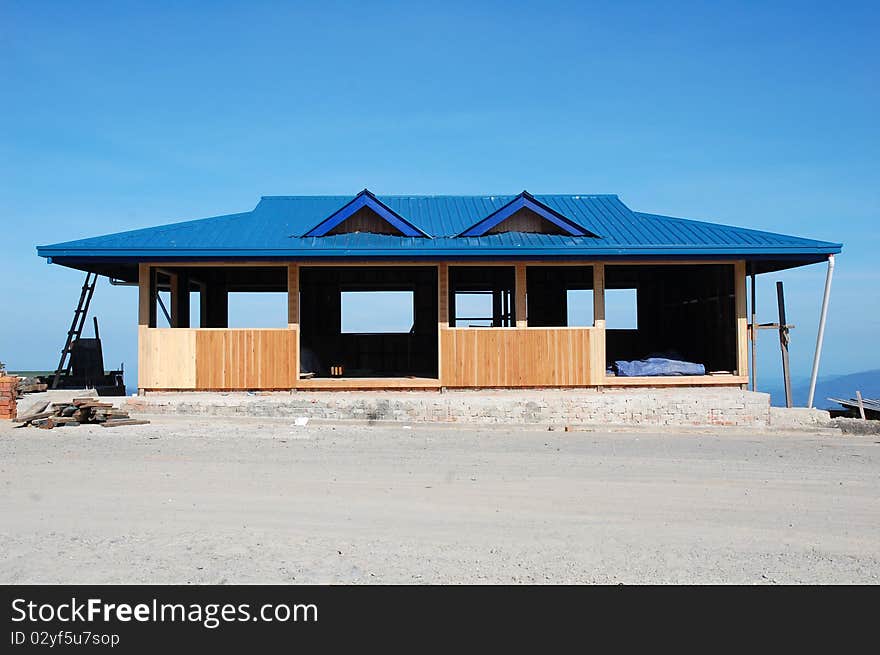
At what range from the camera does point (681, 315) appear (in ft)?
71.7

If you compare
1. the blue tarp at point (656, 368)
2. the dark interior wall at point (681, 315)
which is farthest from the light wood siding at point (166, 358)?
the dark interior wall at point (681, 315)

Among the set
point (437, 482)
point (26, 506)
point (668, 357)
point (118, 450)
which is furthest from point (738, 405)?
point (26, 506)

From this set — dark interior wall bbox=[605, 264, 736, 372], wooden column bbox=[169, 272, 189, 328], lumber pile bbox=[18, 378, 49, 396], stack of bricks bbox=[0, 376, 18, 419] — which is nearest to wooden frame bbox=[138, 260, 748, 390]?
dark interior wall bbox=[605, 264, 736, 372]

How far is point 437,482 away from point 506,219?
9.41 m

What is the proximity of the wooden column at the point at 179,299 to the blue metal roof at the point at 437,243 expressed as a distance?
1.55 m

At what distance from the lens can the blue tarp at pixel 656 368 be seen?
17.6m

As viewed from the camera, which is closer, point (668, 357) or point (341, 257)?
point (341, 257)

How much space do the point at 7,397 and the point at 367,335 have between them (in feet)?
31.5

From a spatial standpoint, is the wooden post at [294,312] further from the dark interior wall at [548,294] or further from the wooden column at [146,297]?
the dark interior wall at [548,294]

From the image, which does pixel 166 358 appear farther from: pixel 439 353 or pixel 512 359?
pixel 512 359

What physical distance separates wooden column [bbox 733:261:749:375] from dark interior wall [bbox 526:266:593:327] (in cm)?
563
